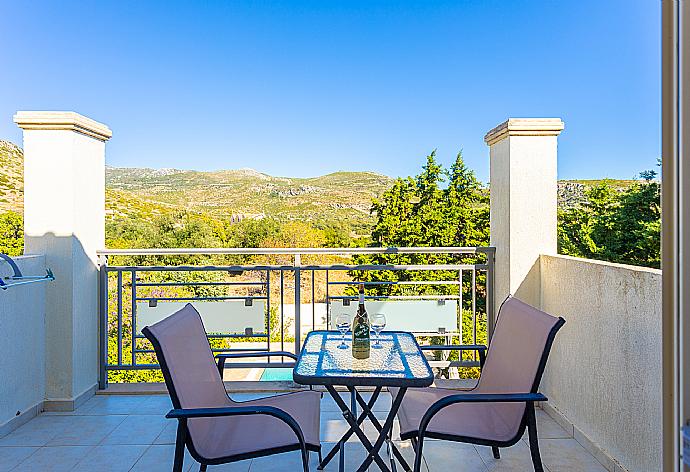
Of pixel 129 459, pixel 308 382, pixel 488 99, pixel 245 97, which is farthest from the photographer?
pixel 488 99

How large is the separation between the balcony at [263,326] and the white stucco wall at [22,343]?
0.01 m

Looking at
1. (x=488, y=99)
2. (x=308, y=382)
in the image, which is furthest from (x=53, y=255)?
(x=488, y=99)

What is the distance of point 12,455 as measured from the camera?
131 inches

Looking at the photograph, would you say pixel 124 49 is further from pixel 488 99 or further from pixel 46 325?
pixel 46 325

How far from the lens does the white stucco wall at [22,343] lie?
141 inches

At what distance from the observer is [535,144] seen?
423 cm

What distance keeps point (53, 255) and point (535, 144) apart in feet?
11.1

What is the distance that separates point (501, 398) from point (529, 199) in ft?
7.36

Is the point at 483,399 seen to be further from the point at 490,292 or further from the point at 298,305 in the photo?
the point at 298,305

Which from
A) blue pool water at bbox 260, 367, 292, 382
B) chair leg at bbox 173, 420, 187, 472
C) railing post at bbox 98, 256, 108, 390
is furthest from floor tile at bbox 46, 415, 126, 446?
chair leg at bbox 173, 420, 187, 472

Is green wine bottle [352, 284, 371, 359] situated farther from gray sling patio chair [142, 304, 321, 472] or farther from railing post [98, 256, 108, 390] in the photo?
railing post [98, 256, 108, 390]

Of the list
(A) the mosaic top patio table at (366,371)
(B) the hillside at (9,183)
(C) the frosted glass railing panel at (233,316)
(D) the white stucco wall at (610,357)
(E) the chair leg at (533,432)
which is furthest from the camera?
(B) the hillside at (9,183)

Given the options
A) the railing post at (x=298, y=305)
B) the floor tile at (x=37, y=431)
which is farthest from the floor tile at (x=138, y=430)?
the railing post at (x=298, y=305)

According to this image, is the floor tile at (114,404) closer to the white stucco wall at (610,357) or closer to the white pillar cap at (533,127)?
the white stucco wall at (610,357)
